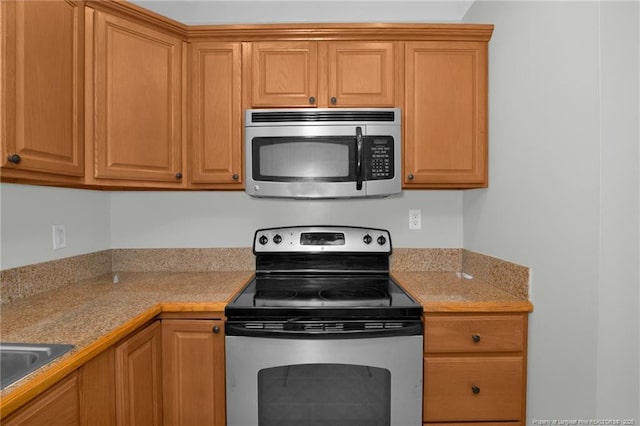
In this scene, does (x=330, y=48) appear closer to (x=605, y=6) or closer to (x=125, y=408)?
(x=605, y=6)

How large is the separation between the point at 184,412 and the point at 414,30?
6.72 ft

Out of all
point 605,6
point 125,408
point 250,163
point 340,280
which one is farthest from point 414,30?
point 125,408

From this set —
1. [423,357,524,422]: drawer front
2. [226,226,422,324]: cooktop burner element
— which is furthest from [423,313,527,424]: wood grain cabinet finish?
[226,226,422,324]: cooktop burner element

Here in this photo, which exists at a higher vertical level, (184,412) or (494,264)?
(494,264)

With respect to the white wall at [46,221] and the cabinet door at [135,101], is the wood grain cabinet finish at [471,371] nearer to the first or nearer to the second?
the cabinet door at [135,101]

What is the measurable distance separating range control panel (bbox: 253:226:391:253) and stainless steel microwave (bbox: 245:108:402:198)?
389 mm

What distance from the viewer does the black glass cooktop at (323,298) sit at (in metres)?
1.51

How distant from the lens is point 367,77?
1881 millimetres

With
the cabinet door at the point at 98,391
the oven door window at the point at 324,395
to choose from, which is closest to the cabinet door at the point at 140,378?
the cabinet door at the point at 98,391

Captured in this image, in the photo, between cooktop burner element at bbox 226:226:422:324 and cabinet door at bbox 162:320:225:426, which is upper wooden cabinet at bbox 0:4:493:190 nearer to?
cooktop burner element at bbox 226:226:422:324

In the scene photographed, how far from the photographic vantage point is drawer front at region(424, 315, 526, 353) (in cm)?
151

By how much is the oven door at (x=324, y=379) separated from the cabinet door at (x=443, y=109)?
874mm

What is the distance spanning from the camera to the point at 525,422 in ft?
5.00

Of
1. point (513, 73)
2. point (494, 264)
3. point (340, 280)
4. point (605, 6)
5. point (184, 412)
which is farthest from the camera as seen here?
point (340, 280)
